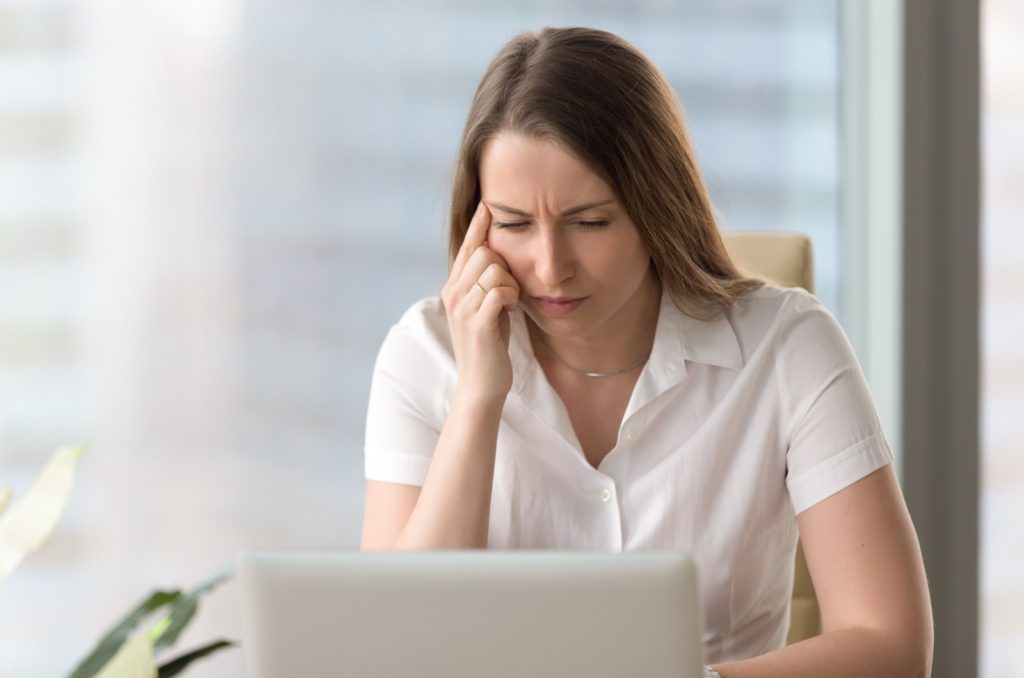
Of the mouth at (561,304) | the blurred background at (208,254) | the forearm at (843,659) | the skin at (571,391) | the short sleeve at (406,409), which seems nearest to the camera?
the forearm at (843,659)

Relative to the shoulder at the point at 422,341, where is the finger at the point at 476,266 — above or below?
above

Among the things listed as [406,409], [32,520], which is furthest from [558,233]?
[32,520]

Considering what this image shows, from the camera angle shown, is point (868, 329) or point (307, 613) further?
point (868, 329)

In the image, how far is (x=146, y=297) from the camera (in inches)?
89.7

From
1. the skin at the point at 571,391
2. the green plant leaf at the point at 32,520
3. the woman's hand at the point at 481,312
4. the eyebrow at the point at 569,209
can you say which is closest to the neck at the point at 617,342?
the skin at the point at 571,391

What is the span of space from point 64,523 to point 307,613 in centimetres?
173

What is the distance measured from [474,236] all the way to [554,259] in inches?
6.0

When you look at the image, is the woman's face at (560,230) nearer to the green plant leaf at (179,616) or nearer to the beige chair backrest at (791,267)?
the beige chair backrest at (791,267)

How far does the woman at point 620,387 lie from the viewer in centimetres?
135

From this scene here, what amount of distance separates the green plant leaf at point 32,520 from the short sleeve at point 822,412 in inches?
38.5

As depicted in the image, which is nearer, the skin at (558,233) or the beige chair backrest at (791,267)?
the skin at (558,233)

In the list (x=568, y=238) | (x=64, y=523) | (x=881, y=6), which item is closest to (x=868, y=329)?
(x=881, y=6)

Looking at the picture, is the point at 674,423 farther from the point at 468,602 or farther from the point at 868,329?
the point at 868,329

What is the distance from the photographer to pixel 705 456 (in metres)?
1.45
